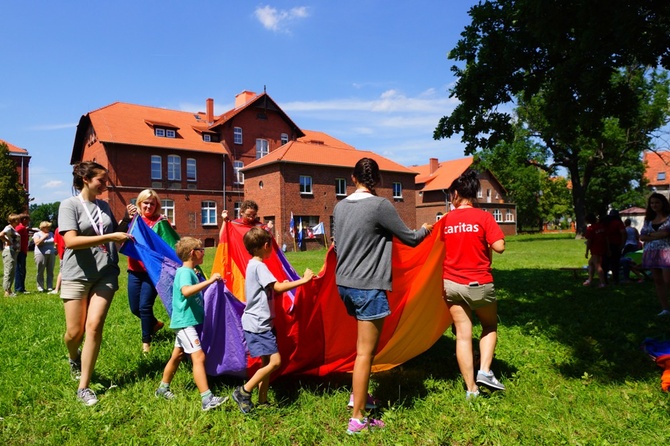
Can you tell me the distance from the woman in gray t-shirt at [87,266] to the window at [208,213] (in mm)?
38021

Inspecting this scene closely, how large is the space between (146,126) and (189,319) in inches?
1622

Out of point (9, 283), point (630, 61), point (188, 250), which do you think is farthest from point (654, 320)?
point (9, 283)

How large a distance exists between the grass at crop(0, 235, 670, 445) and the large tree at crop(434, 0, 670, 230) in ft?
14.7

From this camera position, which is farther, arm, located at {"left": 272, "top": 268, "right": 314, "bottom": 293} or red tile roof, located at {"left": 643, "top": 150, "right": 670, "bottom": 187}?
red tile roof, located at {"left": 643, "top": 150, "right": 670, "bottom": 187}

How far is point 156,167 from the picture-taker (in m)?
39.8

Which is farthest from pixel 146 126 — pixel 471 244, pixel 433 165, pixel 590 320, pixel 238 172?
pixel 471 244

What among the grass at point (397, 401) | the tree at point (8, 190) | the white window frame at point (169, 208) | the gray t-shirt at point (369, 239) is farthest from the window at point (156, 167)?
the gray t-shirt at point (369, 239)

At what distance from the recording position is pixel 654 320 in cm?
722

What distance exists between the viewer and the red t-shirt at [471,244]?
14.5 feet

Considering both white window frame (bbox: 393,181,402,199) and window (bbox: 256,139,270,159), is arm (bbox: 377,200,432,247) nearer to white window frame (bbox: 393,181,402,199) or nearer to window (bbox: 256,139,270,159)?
white window frame (bbox: 393,181,402,199)

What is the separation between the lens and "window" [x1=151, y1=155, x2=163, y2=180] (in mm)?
39594

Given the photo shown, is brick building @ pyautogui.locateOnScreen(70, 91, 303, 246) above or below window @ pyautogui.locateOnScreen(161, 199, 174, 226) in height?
above

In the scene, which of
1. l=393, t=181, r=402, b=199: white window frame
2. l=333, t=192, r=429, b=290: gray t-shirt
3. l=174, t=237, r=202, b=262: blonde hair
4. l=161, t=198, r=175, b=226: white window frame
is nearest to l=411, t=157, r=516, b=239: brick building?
l=393, t=181, r=402, b=199: white window frame

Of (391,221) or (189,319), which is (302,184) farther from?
(391,221)
